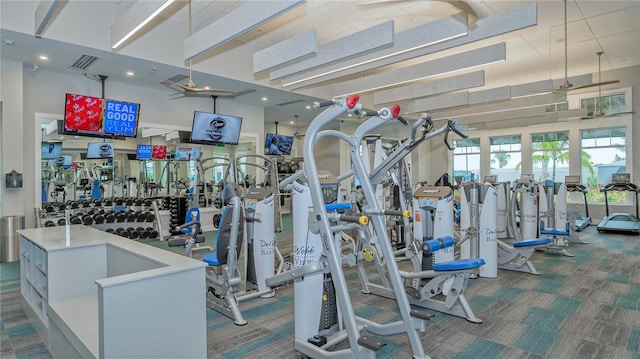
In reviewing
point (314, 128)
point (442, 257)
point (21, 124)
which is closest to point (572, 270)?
point (442, 257)

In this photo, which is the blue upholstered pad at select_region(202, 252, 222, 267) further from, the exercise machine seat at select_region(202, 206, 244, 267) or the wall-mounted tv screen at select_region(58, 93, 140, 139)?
the wall-mounted tv screen at select_region(58, 93, 140, 139)

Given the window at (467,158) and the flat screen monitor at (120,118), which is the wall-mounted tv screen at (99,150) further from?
the window at (467,158)

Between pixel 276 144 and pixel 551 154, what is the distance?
906cm

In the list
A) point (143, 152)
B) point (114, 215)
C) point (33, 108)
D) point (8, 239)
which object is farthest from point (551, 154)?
point (8, 239)

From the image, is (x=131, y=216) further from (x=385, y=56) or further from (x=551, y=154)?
(x=551, y=154)

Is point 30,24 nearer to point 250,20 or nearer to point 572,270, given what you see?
point 250,20

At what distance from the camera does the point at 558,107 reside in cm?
1134

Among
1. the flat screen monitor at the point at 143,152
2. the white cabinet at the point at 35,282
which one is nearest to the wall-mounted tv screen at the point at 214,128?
the flat screen monitor at the point at 143,152

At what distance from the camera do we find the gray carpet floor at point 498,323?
9.75 feet

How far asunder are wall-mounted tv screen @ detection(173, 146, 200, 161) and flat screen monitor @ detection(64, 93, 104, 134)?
6.33 feet

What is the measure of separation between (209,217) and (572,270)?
8.00m

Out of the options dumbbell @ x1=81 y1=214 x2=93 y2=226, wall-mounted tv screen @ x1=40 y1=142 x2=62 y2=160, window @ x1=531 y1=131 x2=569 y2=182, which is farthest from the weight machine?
wall-mounted tv screen @ x1=40 y1=142 x2=62 y2=160

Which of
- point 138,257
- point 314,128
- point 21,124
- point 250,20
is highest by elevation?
point 250,20

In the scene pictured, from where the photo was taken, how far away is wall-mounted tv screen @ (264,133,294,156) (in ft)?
37.9
